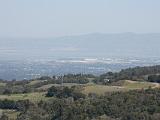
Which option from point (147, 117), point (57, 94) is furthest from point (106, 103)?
point (57, 94)

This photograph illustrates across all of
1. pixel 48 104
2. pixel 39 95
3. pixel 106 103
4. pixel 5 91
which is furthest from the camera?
pixel 5 91

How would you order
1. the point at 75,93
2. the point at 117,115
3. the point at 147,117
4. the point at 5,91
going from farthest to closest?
the point at 5,91
the point at 75,93
the point at 117,115
the point at 147,117

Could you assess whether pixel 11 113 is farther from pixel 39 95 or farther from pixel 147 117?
pixel 147 117

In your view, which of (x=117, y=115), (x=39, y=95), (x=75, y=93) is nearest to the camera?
(x=117, y=115)

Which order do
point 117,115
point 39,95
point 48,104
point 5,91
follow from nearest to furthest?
point 117,115
point 48,104
point 39,95
point 5,91

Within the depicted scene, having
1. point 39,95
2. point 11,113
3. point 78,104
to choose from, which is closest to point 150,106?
point 78,104

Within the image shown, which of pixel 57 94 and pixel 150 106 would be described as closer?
pixel 150 106

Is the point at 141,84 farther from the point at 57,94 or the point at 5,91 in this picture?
the point at 5,91

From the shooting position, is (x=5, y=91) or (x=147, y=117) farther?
(x=5, y=91)
